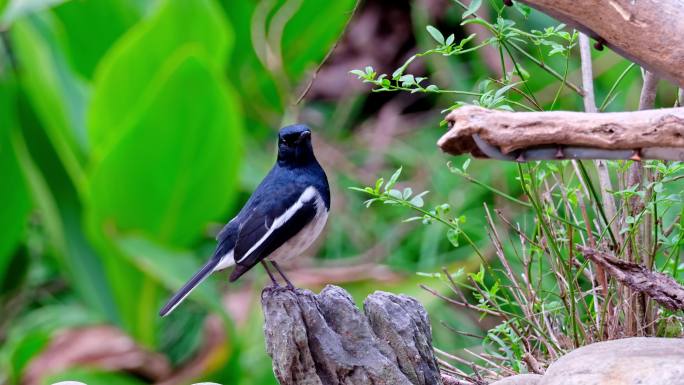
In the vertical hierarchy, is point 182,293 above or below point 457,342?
above

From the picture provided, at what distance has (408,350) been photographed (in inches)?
77.2

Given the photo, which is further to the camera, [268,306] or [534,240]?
[534,240]

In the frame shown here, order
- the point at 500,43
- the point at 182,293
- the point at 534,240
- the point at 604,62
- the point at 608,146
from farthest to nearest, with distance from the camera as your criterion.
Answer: the point at 604,62
the point at 182,293
the point at 534,240
the point at 500,43
the point at 608,146

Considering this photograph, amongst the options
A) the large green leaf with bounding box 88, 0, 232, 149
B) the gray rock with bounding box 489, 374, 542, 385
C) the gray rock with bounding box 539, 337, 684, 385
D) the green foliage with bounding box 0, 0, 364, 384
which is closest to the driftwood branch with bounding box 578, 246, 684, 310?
the gray rock with bounding box 539, 337, 684, 385

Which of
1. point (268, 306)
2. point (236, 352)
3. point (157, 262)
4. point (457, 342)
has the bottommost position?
point (457, 342)

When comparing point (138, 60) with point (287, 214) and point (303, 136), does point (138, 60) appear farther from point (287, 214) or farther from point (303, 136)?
point (287, 214)

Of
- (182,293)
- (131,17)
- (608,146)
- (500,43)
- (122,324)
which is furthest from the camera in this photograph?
(131,17)

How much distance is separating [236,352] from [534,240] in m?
1.72

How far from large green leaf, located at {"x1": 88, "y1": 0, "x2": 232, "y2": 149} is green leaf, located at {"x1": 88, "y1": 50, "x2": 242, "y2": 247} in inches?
5.8

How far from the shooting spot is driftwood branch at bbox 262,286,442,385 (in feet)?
6.27

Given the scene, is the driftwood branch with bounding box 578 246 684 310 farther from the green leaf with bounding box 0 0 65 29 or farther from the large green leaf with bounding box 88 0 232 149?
the green leaf with bounding box 0 0 65 29

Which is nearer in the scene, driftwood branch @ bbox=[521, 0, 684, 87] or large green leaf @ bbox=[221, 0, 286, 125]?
driftwood branch @ bbox=[521, 0, 684, 87]

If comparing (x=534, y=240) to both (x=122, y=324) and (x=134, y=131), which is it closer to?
(x=134, y=131)

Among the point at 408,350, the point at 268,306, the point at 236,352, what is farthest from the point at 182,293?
the point at 236,352
